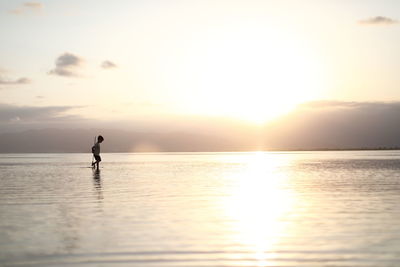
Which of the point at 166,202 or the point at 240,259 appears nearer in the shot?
the point at 240,259

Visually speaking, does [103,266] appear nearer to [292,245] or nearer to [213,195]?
[292,245]

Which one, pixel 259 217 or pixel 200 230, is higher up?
pixel 200 230

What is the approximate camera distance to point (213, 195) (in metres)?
20.9

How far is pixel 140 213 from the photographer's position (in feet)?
49.4

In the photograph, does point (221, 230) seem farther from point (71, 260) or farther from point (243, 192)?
point (243, 192)

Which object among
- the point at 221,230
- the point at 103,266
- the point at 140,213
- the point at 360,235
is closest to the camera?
the point at 103,266

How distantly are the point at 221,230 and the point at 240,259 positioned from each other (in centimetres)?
302

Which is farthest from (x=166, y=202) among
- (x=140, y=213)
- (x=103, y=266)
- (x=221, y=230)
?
(x=103, y=266)

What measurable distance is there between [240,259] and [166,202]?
9.43m

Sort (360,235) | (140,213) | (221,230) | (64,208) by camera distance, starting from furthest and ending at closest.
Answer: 1. (64,208)
2. (140,213)
3. (221,230)
4. (360,235)

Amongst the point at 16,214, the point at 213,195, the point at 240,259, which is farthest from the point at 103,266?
the point at 213,195

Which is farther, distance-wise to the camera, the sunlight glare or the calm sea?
the sunlight glare

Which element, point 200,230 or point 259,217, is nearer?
point 200,230

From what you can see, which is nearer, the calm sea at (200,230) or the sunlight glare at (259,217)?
the calm sea at (200,230)
